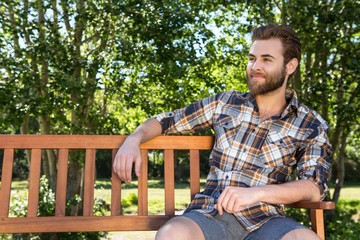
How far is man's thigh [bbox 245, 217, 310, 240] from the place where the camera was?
92.2 inches

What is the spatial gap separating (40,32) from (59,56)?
1.64ft

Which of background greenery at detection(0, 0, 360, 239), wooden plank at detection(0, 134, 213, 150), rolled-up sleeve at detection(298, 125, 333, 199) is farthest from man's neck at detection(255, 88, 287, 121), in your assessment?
background greenery at detection(0, 0, 360, 239)

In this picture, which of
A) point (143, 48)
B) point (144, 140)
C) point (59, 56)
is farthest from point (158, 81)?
A: point (144, 140)

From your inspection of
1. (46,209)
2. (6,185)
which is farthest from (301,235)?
(46,209)

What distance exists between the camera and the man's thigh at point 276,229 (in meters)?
2.34

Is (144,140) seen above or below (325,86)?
below

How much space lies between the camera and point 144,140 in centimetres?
274

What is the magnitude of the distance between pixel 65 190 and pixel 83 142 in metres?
0.28

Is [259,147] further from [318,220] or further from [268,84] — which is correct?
[318,220]

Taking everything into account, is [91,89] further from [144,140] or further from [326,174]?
[326,174]

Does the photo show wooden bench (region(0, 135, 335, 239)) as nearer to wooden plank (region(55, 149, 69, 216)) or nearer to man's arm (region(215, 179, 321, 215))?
wooden plank (region(55, 149, 69, 216))

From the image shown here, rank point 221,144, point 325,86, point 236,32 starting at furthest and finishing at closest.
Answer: point 236,32, point 325,86, point 221,144

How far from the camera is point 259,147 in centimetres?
263

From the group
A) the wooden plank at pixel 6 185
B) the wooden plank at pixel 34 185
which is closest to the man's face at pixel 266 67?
the wooden plank at pixel 34 185
